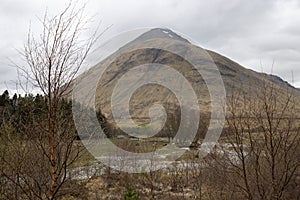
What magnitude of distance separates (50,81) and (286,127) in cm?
392

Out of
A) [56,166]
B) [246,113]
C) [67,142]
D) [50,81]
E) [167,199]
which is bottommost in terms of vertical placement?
[167,199]

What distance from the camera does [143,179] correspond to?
89.8 feet

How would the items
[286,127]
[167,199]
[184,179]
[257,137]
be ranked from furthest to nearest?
[184,179], [167,199], [257,137], [286,127]

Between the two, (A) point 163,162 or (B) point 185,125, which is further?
(B) point 185,125

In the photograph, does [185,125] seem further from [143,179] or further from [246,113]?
[246,113]

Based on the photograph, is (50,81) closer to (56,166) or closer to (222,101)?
(56,166)

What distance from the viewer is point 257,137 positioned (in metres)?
6.11

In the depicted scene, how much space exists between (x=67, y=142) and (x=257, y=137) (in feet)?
11.4

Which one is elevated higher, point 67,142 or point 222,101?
point 222,101

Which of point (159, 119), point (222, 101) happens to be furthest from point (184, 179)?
point (222, 101)

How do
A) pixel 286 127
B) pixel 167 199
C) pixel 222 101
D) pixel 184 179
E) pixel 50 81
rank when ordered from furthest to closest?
1. pixel 184 179
2. pixel 167 199
3. pixel 222 101
4. pixel 286 127
5. pixel 50 81

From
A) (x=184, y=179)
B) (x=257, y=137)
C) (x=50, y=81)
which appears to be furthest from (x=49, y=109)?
(x=184, y=179)

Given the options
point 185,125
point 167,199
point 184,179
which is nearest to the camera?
point 167,199

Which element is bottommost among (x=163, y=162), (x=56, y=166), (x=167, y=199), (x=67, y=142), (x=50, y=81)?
(x=167, y=199)
